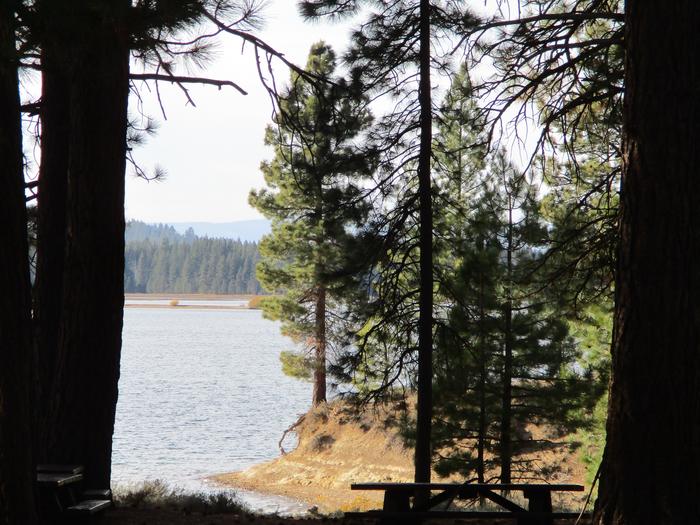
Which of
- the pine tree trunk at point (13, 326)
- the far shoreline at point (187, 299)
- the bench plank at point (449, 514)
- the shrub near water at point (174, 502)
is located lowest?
the far shoreline at point (187, 299)

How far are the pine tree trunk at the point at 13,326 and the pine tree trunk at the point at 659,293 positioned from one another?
3.35 metres

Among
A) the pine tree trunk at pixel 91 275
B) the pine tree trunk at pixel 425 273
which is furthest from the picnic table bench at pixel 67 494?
Answer: the pine tree trunk at pixel 425 273

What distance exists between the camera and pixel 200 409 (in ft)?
113

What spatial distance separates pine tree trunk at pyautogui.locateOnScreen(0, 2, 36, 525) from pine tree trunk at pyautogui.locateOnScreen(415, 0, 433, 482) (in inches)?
231

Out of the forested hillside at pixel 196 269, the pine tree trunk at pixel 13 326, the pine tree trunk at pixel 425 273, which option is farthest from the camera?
the forested hillside at pixel 196 269

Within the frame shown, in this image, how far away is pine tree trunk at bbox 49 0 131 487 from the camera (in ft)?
21.4

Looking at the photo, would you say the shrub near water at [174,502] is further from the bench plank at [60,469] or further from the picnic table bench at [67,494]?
the bench plank at [60,469]

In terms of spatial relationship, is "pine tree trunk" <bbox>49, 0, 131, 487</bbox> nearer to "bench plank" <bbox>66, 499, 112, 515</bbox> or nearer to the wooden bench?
"bench plank" <bbox>66, 499, 112, 515</bbox>

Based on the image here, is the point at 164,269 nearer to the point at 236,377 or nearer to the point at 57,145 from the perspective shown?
the point at 236,377

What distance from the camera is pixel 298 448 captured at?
25922mm

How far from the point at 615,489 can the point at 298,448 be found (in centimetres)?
2254

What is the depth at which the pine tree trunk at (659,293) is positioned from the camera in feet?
13.0

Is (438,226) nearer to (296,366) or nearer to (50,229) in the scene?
(50,229)

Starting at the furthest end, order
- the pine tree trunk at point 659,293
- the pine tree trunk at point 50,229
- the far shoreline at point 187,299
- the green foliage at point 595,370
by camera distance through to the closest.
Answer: the far shoreline at point 187,299 → the green foliage at point 595,370 → the pine tree trunk at point 50,229 → the pine tree trunk at point 659,293
